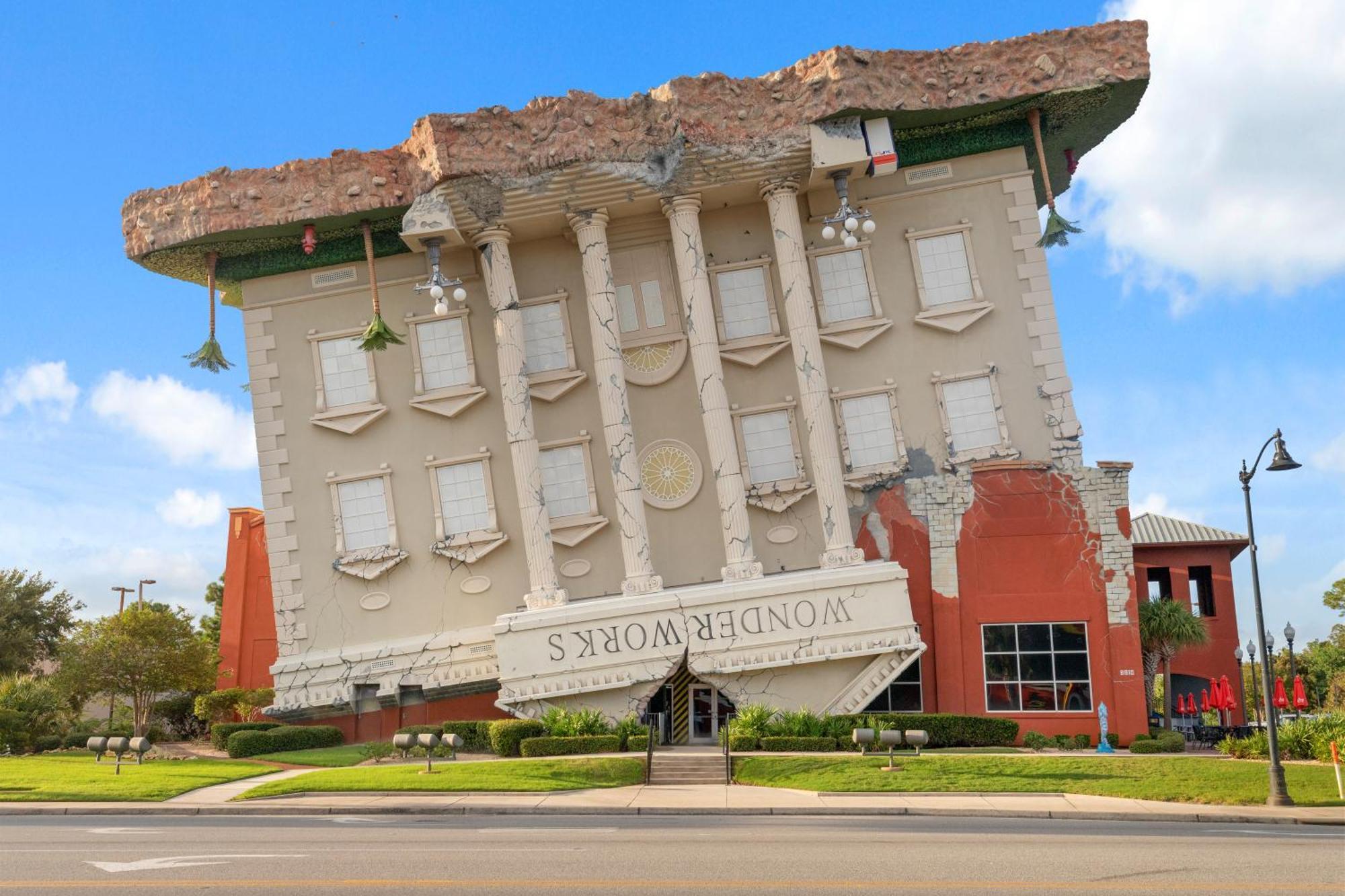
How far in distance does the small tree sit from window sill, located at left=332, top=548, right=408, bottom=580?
Answer: 757cm

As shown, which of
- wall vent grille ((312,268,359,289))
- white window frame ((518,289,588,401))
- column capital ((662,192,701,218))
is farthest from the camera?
wall vent grille ((312,268,359,289))

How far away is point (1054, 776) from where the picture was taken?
81.0ft

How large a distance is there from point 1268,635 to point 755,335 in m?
16.3

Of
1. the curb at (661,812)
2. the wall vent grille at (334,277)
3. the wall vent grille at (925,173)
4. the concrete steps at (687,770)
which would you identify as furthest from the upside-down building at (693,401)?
the curb at (661,812)

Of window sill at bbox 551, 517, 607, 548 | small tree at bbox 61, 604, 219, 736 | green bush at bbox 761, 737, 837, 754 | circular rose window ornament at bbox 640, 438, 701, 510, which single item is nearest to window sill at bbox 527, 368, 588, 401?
circular rose window ornament at bbox 640, 438, 701, 510

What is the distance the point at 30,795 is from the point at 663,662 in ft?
47.5

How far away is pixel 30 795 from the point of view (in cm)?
2381

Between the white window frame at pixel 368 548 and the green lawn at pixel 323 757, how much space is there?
5263 mm

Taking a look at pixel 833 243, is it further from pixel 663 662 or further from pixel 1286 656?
pixel 1286 656

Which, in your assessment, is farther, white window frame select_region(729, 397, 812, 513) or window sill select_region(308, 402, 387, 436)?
window sill select_region(308, 402, 387, 436)

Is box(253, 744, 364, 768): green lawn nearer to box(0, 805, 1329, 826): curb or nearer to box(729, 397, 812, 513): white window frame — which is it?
box(0, 805, 1329, 826): curb

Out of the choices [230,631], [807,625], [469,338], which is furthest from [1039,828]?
[230,631]

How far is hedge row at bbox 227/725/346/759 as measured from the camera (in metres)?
32.6

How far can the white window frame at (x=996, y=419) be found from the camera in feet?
114
